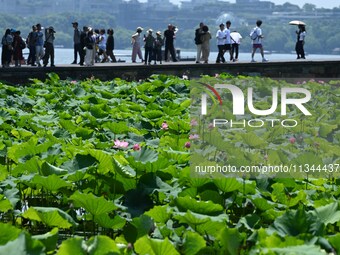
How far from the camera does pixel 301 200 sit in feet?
15.7

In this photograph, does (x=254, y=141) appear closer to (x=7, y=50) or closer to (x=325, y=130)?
(x=325, y=130)

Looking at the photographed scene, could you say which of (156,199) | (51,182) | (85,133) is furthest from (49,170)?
(85,133)

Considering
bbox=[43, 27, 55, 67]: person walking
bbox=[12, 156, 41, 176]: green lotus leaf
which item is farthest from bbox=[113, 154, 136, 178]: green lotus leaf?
bbox=[43, 27, 55, 67]: person walking

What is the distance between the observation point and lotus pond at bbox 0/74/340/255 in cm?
362

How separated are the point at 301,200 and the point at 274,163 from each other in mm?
923

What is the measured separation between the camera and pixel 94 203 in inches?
169

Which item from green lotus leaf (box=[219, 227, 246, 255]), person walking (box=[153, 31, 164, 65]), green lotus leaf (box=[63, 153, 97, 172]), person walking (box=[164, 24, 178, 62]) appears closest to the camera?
green lotus leaf (box=[219, 227, 246, 255])

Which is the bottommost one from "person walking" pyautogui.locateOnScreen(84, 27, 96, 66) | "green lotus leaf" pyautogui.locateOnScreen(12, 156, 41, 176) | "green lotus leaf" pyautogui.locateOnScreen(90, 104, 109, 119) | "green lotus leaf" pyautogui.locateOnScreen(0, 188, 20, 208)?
"person walking" pyautogui.locateOnScreen(84, 27, 96, 66)

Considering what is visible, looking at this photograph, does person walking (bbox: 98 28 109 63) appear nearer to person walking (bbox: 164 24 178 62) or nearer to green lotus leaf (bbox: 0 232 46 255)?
person walking (bbox: 164 24 178 62)

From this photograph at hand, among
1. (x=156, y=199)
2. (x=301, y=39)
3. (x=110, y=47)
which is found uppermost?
(x=156, y=199)

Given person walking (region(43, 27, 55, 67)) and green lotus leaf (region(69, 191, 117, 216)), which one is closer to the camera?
green lotus leaf (region(69, 191, 117, 216))

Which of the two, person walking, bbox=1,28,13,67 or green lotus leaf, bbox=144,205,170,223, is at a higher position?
green lotus leaf, bbox=144,205,170,223

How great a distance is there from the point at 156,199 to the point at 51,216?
0.78 meters

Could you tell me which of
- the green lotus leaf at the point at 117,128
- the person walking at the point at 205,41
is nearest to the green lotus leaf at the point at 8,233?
the green lotus leaf at the point at 117,128
